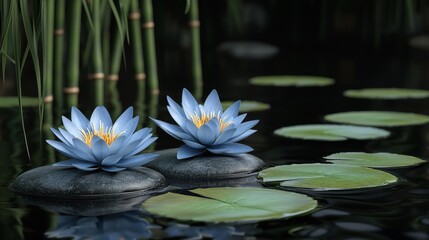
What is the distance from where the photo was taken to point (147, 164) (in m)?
2.57

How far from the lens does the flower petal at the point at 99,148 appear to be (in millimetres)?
2232

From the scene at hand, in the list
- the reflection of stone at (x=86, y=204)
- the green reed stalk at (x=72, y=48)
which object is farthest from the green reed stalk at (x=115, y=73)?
the reflection of stone at (x=86, y=204)

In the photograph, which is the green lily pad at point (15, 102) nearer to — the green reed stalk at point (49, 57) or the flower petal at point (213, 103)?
the green reed stalk at point (49, 57)

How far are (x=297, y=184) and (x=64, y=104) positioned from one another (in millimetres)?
1741

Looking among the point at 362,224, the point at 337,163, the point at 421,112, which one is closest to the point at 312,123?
the point at 421,112

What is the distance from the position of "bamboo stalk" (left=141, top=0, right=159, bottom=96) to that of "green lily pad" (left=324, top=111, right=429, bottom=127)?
940mm

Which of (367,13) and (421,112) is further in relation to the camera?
(367,13)

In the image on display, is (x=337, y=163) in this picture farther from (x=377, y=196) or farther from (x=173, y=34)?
(x=173, y=34)

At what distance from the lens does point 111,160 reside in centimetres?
227

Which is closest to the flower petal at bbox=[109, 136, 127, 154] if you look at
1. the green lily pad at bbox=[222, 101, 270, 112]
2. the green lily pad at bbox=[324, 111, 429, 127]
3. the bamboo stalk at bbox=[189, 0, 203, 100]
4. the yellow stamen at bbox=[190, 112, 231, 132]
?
the yellow stamen at bbox=[190, 112, 231, 132]

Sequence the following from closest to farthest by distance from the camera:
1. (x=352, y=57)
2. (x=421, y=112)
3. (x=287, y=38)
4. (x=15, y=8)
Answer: (x=15, y=8), (x=421, y=112), (x=352, y=57), (x=287, y=38)

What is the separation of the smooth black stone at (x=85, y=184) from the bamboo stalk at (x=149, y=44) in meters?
1.71

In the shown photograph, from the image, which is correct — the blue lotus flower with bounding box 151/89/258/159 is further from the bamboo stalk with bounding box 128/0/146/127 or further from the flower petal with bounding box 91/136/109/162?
the bamboo stalk with bounding box 128/0/146/127

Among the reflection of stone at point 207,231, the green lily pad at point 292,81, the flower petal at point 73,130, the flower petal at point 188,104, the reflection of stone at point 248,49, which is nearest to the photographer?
the reflection of stone at point 207,231
